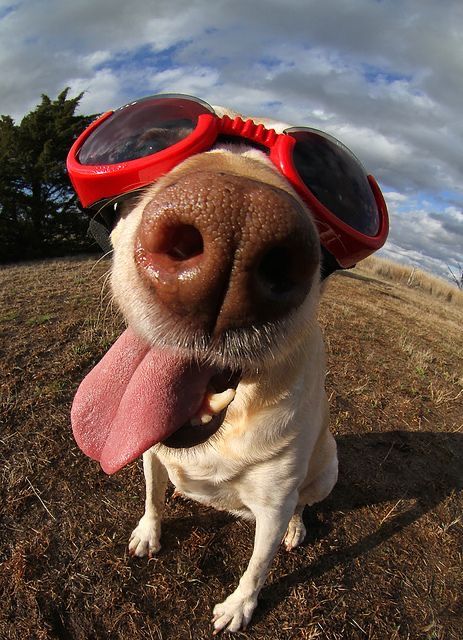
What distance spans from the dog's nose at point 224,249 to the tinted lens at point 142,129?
725 mm

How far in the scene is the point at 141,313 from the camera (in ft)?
3.78

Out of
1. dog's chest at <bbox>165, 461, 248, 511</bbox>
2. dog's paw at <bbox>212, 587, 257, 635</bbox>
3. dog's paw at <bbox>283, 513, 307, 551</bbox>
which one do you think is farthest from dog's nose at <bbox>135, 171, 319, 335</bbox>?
dog's paw at <bbox>283, 513, 307, 551</bbox>

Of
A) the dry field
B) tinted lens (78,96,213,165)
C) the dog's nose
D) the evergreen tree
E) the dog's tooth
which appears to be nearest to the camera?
the dog's nose

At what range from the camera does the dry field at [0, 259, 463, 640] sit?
224 cm

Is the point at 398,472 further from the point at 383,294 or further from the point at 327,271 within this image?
the point at 383,294

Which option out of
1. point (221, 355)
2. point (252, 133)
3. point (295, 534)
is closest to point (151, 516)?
point (295, 534)

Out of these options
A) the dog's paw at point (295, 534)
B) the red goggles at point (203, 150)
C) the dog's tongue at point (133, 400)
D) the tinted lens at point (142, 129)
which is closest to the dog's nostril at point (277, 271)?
the dog's tongue at point (133, 400)

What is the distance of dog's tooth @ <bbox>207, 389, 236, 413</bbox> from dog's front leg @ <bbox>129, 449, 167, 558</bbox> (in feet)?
3.40

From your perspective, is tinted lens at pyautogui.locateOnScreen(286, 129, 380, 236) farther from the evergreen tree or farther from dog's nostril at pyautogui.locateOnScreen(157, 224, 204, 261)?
the evergreen tree

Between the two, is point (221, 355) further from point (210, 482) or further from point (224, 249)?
point (210, 482)

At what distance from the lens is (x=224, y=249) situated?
91cm

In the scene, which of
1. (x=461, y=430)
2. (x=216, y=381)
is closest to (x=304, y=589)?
(x=216, y=381)

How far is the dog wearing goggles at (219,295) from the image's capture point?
96 centimetres

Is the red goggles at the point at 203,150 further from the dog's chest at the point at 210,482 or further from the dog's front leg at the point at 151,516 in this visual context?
the dog's front leg at the point at 151,516
